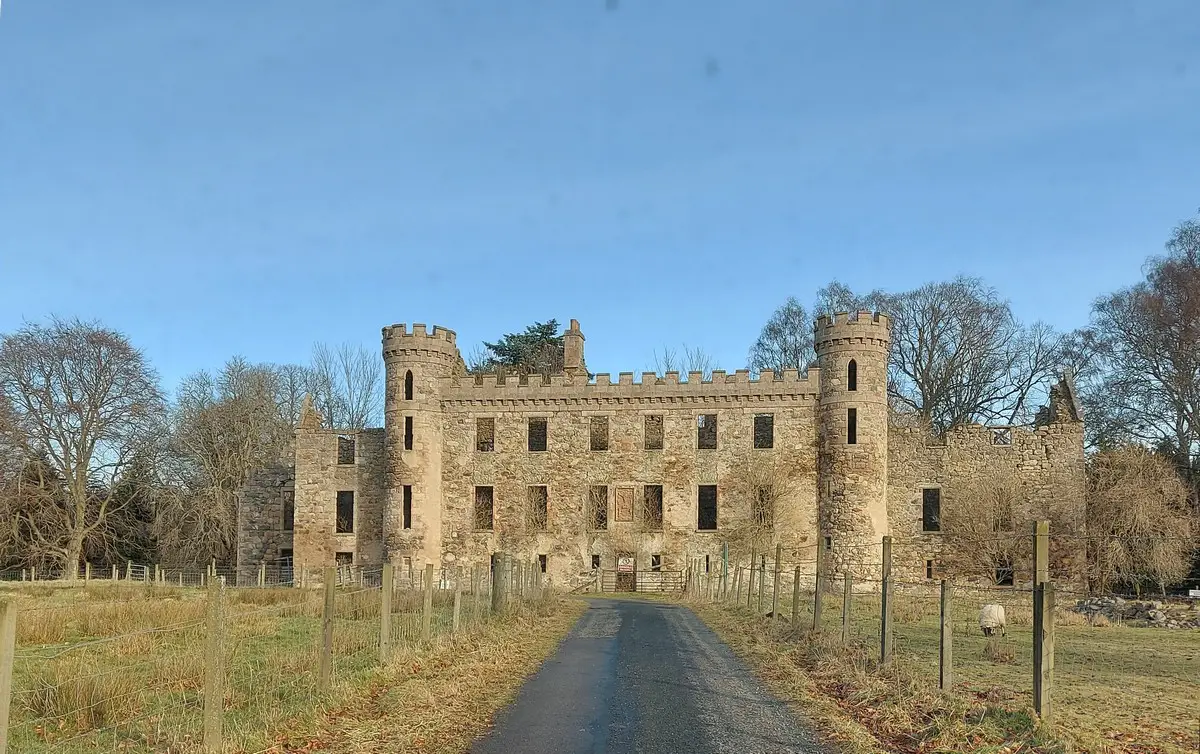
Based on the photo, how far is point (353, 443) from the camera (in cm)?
4544

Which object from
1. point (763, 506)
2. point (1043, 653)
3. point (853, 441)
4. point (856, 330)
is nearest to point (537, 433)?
point (763, 506)

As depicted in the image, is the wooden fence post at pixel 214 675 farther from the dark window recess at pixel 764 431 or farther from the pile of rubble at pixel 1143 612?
the dark window recess at pixel 764 431

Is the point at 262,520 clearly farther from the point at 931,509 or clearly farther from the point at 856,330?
the point at 931,509

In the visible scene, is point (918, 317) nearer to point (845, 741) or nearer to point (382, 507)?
point (382, 507)

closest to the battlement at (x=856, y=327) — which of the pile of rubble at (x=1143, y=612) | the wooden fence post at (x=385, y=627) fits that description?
the pile of rubble at (x=1143, y=612)

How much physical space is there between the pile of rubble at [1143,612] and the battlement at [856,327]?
14781 mm

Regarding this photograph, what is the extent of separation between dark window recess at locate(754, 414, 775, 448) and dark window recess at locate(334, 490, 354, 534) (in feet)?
55.9

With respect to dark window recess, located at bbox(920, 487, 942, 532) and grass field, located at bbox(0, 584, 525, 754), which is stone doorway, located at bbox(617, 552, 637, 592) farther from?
grass field, located at bbox(0, 584, 525, 754)

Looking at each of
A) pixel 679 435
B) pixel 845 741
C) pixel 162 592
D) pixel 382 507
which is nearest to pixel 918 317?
pixel 679 435

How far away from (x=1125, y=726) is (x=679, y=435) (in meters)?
32.7

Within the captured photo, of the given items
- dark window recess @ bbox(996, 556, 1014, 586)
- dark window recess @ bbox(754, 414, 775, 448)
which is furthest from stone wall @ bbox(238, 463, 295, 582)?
dark window recess @ bbox(996, 556, 1014, 586)

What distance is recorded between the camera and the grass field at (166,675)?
29.7ft

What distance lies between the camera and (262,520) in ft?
152

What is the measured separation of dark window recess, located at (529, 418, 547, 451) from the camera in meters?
43.3
